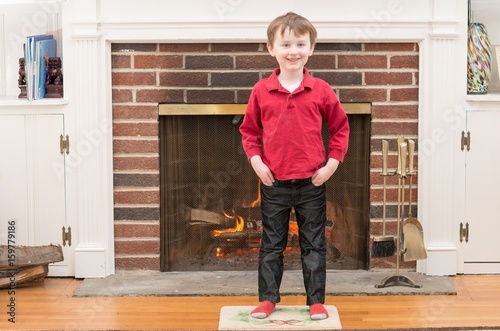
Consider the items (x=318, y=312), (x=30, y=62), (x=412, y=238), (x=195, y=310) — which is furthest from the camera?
(x=30, y=62)

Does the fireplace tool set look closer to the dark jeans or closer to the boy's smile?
the dark jeans

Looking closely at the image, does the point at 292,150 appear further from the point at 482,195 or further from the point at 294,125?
the point at 482,195

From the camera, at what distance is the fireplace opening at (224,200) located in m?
3.92

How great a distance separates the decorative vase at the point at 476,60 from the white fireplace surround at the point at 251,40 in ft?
0.22

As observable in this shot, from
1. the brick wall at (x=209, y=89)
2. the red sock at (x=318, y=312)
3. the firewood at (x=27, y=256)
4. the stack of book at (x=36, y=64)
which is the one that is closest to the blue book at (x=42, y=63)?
the stack of book at (x=36, y=64)

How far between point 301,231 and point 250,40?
3.04 feet

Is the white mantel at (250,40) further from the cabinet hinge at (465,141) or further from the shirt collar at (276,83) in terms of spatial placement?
the shirt collar at (276,83)

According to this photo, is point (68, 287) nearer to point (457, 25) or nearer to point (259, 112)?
point (259, 112)

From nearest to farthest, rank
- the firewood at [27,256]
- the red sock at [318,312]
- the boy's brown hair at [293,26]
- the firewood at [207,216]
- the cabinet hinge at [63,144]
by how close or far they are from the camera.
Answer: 1. the boy's brown hair at [293,26]
2. the red sock at [318,312]
3. the firewood at [27,256]
4. the cabinet hinge at [63,144]
5. the firewood at [207,216]

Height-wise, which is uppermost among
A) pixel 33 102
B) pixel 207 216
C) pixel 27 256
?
pixel 33 102

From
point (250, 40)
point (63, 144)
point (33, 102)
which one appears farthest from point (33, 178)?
point (250, 40)

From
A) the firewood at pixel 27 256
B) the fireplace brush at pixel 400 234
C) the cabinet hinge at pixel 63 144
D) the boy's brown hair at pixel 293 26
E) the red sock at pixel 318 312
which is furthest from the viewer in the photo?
the cabinet hinge at pixel 63 144

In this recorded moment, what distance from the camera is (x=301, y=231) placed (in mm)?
3260

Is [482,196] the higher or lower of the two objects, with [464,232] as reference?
higher
